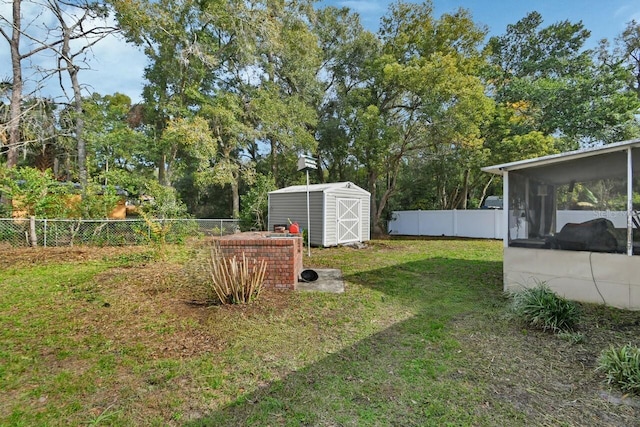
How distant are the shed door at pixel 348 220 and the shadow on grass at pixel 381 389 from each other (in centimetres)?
748

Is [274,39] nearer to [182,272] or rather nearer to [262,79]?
[262,79]

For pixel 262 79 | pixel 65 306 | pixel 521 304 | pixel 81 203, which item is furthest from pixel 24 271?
pixel 262 79

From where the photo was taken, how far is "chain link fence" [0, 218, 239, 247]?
329 inches

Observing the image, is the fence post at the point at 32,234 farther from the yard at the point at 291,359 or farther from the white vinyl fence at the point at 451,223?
the white vinyl fence at the point at 451,223

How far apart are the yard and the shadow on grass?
0.01 m

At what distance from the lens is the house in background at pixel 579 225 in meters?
4.23

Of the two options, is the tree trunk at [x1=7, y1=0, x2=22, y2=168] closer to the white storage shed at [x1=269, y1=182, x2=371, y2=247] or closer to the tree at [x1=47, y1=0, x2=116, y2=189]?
the tree at [x1=47, y1=0, x2=116, y2=189]

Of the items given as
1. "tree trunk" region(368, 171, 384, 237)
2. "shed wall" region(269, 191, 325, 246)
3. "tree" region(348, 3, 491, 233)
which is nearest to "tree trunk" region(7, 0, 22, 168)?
"shed wall" region(269, 191, 325, 246)

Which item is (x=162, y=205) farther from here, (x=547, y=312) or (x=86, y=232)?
(x=547, y=312)

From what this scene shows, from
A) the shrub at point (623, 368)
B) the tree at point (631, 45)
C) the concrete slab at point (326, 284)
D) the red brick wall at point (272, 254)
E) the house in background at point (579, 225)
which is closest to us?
the shrub at point (623, 368)

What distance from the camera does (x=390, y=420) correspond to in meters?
2.13

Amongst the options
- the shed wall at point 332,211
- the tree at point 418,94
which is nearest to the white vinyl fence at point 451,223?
the tree at point 418,94

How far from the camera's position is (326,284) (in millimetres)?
5699

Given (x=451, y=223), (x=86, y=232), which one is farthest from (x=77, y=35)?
(x=451, y=223)
